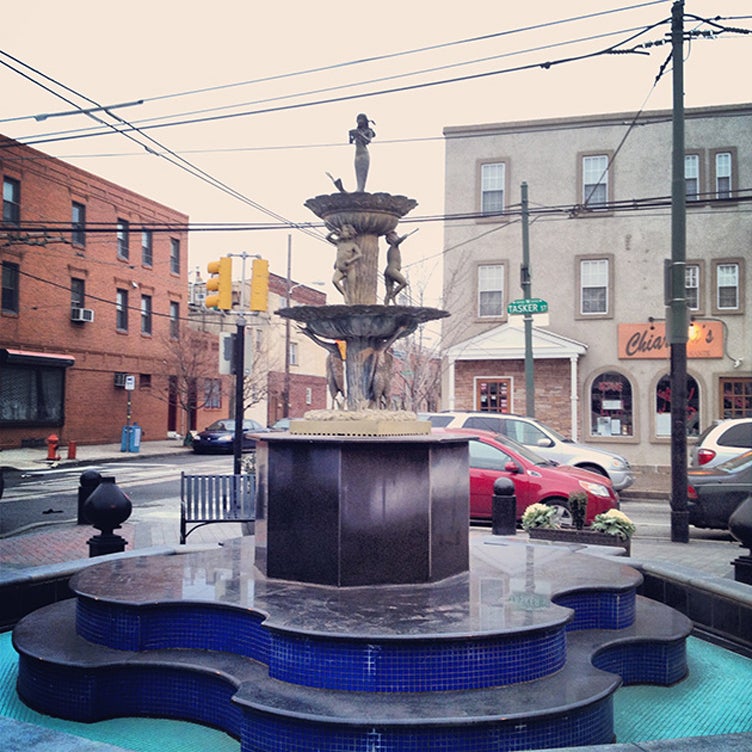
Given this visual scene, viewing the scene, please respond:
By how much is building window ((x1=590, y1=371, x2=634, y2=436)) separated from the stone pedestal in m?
19.5

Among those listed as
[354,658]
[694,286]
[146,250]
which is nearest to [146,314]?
[146,250]

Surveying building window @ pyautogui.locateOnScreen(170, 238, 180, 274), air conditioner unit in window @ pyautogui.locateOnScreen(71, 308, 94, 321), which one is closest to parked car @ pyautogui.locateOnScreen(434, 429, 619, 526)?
air conditioner unit in window @ pyautogui.locateOnScreen(71, 308, 94, 321)

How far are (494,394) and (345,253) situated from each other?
18.9m

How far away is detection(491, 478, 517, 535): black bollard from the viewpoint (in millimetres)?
10383

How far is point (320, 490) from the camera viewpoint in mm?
6539

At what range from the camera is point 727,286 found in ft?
80.8

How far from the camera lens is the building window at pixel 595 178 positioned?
2561 centimetres

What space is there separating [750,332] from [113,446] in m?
25.6

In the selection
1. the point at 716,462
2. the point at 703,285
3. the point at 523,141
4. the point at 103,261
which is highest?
the point at 523,141

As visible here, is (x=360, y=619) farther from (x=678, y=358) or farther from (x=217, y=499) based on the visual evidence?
A: (x=678, y=358)

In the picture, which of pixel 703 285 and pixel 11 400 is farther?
pixel 11 400

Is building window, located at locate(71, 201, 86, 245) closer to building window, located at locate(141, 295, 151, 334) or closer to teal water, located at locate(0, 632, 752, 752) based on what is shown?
building window, located at locate(141, 295, 151, 334)

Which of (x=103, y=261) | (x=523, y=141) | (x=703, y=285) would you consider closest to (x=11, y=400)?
(x=103, y=261)

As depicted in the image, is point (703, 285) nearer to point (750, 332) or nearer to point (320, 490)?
point (750, 332)
